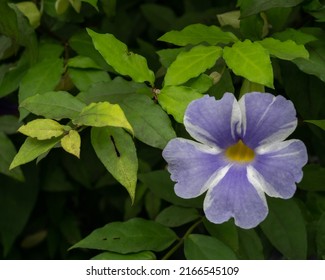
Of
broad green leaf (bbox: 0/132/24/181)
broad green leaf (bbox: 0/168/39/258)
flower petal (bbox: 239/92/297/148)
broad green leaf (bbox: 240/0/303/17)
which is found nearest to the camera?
flower petal (bbox: 239/92/297/148)

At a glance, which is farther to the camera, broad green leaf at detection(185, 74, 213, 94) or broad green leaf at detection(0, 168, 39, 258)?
broad green leaf at detection(0, 168, 39, 258)

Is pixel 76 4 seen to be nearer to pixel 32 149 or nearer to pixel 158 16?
pixel 32 149

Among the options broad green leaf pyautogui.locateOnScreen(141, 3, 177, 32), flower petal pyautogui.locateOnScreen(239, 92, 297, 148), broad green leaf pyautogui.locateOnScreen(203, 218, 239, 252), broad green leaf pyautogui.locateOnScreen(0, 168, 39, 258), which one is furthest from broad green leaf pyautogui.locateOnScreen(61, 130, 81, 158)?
broad green leaf pyautogui.locateOnScreen(141, 3, 177, 32)

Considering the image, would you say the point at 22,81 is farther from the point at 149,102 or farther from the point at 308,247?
the point at 308,247

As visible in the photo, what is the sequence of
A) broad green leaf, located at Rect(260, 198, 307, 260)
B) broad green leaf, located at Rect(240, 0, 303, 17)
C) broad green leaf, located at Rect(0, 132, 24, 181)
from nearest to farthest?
broad green leaf, located at Rect(240, 0, 303, 17)
broad green leaf, located at Rect(260, 198, 307, 260)
broad green leaf, located at Rect(0, 132, 24, 181)

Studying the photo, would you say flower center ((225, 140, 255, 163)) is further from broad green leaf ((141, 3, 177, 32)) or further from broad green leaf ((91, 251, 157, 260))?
broad green leaf ((141, 3, 177, 32))

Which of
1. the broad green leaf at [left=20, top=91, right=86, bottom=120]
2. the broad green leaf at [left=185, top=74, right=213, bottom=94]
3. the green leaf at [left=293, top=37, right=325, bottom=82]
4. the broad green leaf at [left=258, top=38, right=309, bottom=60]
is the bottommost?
the green leaf at [left=293, top=37, right=325, bottom=82]
